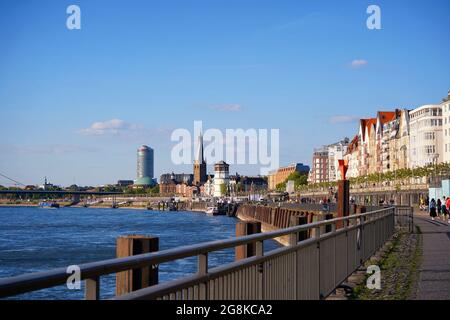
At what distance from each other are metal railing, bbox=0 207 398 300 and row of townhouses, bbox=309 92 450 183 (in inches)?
3647

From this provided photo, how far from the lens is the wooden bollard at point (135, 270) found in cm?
750

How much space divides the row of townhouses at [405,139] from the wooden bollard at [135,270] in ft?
320

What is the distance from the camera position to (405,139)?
472 feet

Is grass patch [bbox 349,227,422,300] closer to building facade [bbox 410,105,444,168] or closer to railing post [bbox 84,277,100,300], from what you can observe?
railing post [bbox 84,277,100,300]

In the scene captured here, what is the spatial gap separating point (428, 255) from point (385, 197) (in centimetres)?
8790

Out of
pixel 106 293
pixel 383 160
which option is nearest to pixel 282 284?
pixel 106 293

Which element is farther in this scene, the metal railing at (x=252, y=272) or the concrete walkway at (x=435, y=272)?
the concrete walkway at (x=435, y=272)

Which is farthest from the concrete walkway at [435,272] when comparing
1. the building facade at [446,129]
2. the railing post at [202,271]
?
the building facade at [446,129]

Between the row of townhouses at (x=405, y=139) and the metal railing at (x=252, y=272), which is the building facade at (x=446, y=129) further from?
the metal railing at (x=252, y=272)

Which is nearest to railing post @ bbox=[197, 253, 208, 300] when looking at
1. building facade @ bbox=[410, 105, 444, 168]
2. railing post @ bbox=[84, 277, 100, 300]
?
railing post @ bbox=[84, 277, 100, 300]

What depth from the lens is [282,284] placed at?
8758 mm

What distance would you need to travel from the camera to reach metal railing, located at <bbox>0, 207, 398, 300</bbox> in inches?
171

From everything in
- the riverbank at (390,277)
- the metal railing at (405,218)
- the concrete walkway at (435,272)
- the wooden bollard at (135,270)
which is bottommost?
the riverbank at (390,277)

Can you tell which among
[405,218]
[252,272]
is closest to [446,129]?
[405,218]
